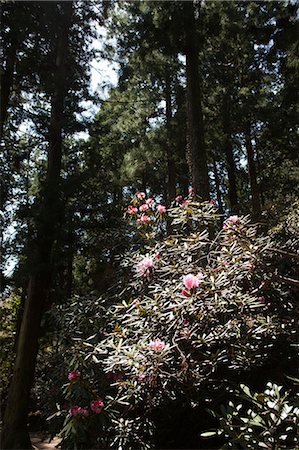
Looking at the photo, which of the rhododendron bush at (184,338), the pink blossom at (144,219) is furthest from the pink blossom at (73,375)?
the pink blossom at (144,219)

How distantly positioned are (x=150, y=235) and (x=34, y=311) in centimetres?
287

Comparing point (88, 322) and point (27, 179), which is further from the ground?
point (27, 179)

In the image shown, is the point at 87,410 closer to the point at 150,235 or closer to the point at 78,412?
the point at 78,412

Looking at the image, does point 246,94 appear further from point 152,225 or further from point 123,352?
point 123,352

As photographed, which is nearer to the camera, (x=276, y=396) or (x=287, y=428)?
(x=287, y=428)

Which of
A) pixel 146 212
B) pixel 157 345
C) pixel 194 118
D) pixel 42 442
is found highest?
pixel 194 118

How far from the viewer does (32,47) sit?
626 cm

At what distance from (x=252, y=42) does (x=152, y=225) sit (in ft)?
18.8

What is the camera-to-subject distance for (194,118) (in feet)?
19.7

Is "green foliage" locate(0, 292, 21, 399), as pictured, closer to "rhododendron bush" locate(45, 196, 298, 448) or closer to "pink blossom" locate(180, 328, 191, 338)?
"rhododendron bush" locate(45, 196, 298, 448)

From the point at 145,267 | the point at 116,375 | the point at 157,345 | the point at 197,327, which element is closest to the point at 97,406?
the point at 116,375

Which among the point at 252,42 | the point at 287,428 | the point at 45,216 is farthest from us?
the point at 252,42

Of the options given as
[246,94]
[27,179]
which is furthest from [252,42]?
[27,179]

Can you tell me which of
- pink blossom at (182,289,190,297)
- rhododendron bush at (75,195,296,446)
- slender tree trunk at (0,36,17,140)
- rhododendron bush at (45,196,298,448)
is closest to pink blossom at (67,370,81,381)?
rhododendron bush at (45,196,298,448)
